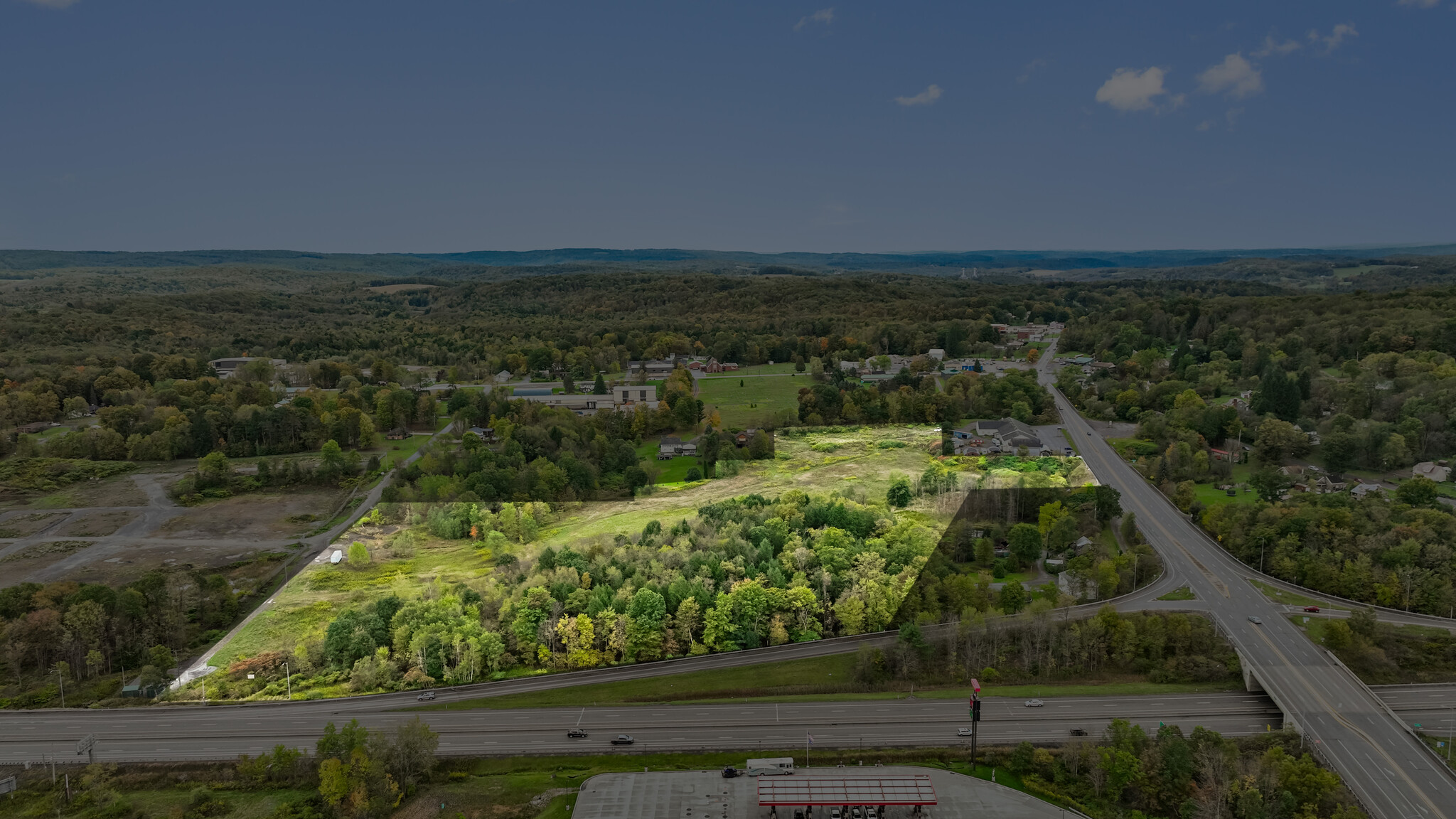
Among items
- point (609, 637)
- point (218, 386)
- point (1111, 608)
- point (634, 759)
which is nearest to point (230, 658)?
point (609, 637)

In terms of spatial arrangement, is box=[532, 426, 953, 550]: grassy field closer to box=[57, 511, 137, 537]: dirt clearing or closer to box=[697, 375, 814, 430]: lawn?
box=[697, 375, 814, 430]: lawn

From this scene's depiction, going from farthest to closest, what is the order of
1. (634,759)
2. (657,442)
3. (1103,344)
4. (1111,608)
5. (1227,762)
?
(1103,344) → (657,442) → (1111,608) → (634,759) → (1227,762)

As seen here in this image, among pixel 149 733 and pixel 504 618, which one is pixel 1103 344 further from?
pixel 149 733

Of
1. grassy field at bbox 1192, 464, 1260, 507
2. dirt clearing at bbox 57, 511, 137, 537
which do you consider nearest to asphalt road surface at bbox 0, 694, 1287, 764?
grassy field at bbox 1192, 464, 1260, 507

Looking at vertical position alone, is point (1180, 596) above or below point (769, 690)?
above

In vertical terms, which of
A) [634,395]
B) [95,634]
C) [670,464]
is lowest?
[95,634]

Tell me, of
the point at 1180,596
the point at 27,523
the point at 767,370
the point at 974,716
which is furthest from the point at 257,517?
the point at 767,370

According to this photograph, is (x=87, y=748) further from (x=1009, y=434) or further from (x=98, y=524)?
(x=1009, y=434)
